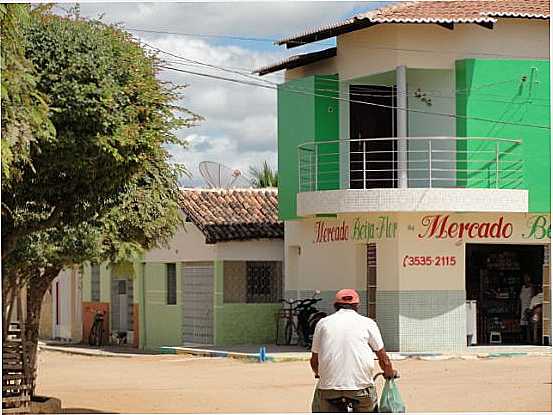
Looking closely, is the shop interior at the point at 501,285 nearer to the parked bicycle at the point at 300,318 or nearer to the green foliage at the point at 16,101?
the parked bicycle at the point at 300,318

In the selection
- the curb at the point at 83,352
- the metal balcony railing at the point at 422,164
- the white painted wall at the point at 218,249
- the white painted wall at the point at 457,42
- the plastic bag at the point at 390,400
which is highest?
the white painted wall at the point at 457,42

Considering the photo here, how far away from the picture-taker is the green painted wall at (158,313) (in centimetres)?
3403

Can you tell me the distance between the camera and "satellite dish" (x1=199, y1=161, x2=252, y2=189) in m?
36.2

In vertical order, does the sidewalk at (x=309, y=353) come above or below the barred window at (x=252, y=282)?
below

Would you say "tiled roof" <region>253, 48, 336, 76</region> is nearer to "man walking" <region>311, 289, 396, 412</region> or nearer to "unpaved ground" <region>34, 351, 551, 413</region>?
"unpaved ground" <region>34, 351, 551, 413</region>

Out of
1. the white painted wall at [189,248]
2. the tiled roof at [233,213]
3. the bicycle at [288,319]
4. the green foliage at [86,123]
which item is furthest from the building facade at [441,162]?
the green foliage at [86,123]

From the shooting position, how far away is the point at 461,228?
27828mm

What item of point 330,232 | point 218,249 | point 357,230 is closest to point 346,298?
point 357,230

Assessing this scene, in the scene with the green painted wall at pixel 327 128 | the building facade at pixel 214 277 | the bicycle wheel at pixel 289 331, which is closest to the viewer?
the green painted wall at pixel 327 128

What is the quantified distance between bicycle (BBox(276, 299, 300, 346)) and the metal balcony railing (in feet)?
11.3

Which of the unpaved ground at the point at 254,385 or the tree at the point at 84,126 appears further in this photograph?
the unpaved ground at the point at 254,385

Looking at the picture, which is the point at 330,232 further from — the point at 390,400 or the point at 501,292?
the point at 390,400

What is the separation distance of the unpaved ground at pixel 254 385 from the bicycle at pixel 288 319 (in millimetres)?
3154

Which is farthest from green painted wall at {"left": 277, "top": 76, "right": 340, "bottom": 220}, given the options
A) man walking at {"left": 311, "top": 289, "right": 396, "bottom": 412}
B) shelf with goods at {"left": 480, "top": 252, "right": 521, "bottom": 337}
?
man walking at {"left": 311, "top": 289, "right": 396, "bottom": 412}
